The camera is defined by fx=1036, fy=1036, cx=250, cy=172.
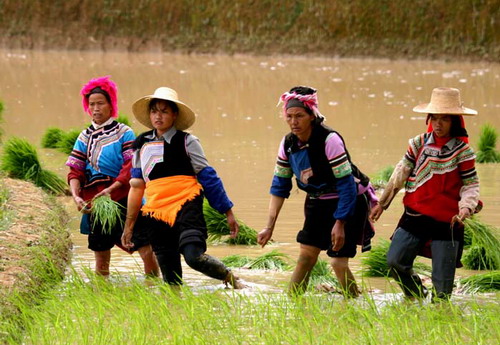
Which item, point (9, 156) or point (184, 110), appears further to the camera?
point (9, 156)

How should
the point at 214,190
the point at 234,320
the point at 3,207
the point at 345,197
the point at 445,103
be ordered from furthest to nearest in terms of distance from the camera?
1. the point at 3,207
2. the point at 214,190
3. the point at 345,197
4. the point at 445,103
5. the point at 234,320

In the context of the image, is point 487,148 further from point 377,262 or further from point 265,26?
point 265,26

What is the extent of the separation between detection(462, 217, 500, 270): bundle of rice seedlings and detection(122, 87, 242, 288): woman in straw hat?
1280 mm

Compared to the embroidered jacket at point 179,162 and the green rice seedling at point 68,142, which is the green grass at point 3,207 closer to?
the embroidered jacket at point 179,162

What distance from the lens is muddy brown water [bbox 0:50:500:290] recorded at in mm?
8102

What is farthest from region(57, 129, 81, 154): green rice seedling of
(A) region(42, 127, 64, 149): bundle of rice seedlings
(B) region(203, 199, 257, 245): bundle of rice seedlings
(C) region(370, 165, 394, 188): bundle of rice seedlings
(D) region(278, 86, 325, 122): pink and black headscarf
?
(D) region(278, 86, 325, 122): pink and black headscarf

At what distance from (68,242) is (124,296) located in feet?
5.99

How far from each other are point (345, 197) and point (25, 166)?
4.22 meters

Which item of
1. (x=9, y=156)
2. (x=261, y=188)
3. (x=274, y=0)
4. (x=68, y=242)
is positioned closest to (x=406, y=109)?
(x=261, y=188)

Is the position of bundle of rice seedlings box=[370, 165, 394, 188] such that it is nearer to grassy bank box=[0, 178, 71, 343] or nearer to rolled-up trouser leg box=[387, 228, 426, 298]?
grassy bank box=[0, 178, 71, 343]

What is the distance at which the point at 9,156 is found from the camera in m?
8.71

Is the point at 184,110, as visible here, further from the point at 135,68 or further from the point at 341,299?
the point at 135,68

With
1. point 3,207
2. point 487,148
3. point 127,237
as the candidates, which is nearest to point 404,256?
point 127,237

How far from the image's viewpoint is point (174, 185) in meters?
5.57
